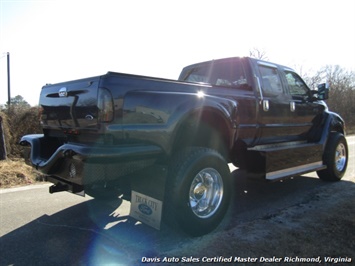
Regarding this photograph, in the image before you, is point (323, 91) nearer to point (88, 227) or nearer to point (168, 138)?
point (168, 138)

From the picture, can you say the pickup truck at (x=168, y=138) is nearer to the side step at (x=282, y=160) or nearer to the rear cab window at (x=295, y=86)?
the side step at (x=282, y=160)

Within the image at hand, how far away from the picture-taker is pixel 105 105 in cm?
275

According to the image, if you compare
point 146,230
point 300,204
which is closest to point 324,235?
point 300,204

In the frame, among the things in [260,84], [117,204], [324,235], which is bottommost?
[117,204]

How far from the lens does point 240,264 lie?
2.67 metres

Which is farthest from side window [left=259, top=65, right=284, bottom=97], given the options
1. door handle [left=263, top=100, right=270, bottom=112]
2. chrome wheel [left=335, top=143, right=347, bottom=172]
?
chrome wheel [left=335, top=143, right=347, bottom=172]

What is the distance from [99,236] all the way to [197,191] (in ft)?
3.93

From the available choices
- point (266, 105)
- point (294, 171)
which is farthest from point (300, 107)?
point (294, 171)

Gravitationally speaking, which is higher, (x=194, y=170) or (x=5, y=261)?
(x=194, y=170)

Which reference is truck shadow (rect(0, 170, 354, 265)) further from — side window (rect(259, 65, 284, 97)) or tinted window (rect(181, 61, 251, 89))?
tinted window (rect(181, 61, 251, 89))

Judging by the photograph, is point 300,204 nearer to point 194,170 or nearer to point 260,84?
point 260,84

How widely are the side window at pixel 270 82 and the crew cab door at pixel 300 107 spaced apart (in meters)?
0.30

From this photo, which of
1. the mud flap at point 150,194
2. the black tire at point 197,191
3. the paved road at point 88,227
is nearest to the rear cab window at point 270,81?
the paved road at point 88,227

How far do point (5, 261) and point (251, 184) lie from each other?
4.10 meters
